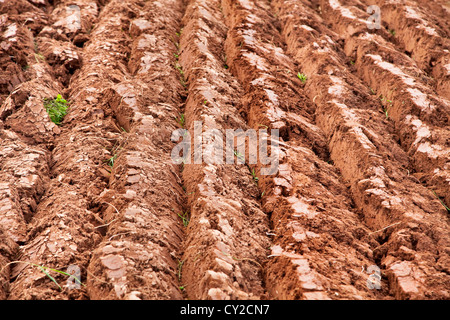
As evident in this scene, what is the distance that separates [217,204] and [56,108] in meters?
2.23

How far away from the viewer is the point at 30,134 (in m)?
3.76

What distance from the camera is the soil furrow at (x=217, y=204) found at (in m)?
2.62

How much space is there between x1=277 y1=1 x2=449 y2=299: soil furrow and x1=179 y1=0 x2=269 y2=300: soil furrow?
94cm

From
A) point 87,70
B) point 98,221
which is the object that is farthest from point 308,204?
point 87,70

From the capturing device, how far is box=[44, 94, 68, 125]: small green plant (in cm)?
401

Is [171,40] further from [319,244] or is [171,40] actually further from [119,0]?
[319,244]

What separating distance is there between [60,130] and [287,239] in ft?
8.37

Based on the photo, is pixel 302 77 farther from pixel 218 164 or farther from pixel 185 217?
pixel 185 217

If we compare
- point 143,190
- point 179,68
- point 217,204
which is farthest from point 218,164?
point 179,68

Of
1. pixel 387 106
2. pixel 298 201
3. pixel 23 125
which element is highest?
pixel 387 106

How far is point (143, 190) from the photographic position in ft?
10.4

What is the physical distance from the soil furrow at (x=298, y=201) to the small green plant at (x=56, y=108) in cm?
201

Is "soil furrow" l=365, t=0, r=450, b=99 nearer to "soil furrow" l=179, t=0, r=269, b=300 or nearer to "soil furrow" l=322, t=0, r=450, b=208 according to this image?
"soil furrow" l=322, t=0, r=450, b=208
